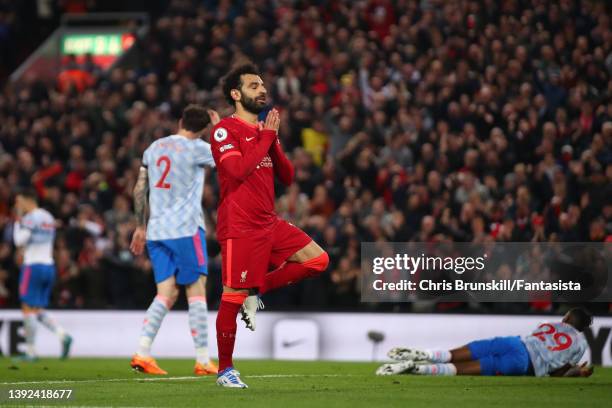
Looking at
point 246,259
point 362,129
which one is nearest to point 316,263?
point 246,259

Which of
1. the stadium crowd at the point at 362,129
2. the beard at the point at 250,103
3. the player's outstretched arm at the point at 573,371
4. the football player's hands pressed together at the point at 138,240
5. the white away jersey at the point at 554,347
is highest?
the stadium crowd at the point at 362,129

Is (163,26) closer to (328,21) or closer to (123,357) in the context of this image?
(328,21)

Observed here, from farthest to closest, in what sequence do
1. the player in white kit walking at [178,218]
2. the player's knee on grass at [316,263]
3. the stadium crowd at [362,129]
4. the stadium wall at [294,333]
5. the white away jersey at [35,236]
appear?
the stadium crowd at [362,129], the stadium wall at [294,333], the white away jersey at [35,236], the player in white kit walking at [178,218], the player's knee on grass at [316,263]

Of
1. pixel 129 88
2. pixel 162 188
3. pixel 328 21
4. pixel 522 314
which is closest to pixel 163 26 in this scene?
pixel 129 88

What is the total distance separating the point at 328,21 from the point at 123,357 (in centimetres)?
857

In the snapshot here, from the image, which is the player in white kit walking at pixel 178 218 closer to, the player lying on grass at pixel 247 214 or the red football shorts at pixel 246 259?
the player lying on grass at pixel 247 214

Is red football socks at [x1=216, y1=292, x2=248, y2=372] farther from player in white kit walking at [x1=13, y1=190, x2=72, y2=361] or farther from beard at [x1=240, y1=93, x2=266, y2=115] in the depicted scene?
player in white kit walking at [x1=13, y1=190, x2=72, y2=361]

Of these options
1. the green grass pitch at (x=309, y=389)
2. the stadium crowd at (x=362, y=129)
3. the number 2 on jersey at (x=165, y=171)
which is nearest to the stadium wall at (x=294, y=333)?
the stadium crowd at (x=362, y=129)

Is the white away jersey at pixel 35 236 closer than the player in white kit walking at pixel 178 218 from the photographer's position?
No

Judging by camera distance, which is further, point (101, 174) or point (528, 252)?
point (101, 174)

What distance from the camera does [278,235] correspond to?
30.4 ft

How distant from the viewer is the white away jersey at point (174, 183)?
457 inches

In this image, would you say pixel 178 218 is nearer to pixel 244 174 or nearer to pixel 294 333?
pixel 244 174

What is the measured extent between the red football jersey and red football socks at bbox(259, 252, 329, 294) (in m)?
0.42
